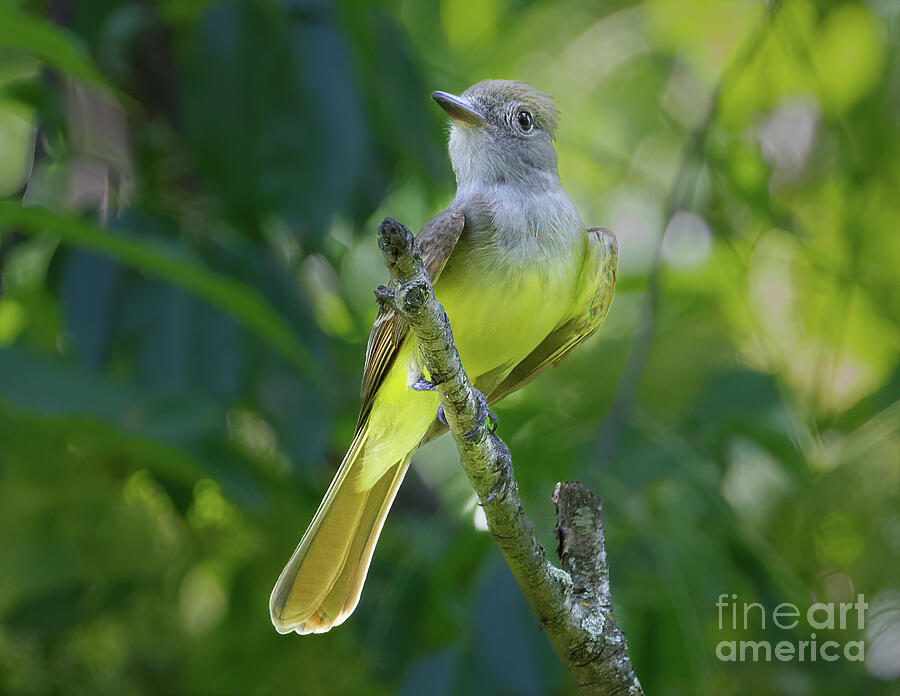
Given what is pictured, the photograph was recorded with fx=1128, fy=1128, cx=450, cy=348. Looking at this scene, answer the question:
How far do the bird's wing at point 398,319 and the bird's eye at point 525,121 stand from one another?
0.73 meters

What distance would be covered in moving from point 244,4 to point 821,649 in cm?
276

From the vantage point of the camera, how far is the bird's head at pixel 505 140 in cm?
268

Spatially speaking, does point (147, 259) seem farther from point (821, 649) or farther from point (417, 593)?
point (821, 649)

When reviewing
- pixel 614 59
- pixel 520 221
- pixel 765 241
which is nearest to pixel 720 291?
pixel 765 241

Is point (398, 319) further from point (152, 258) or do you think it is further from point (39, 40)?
point (39, 40)

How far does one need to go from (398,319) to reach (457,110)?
19.7 inches

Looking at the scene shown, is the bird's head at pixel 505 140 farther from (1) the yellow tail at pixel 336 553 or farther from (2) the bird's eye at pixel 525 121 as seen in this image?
(1) the yellow tail at pixel 336 553

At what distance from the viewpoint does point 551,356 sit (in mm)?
2539

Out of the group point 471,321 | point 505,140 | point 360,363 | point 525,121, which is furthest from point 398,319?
point 360,363

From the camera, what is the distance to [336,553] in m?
2.34
